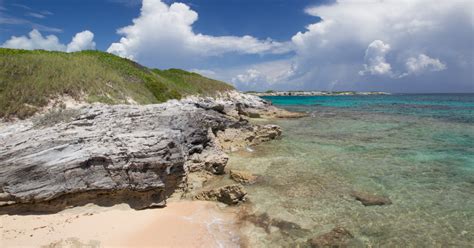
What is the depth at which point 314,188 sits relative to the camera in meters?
15.4

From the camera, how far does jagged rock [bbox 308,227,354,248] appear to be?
10.3m

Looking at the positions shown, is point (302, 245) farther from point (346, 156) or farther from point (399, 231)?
point (346, 156)

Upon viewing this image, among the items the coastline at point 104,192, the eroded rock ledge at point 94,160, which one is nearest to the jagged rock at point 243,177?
the coastline at point 104,192

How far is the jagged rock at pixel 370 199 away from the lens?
44.3 ft

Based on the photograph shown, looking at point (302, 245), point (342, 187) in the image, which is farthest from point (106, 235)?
point (342, 187)

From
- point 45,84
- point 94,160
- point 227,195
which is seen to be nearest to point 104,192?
point 94,160

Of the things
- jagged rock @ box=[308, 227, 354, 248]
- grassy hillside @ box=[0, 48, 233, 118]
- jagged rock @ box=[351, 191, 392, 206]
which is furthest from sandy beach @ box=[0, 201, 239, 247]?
grassy hillside @ box=[0, 48, 233, 118]

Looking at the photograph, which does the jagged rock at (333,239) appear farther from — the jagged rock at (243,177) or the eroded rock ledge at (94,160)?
the eroded rock ledge at (94,160)

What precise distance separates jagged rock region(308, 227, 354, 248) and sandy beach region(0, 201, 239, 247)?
2.65 metres

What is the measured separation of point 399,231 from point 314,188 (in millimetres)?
4676

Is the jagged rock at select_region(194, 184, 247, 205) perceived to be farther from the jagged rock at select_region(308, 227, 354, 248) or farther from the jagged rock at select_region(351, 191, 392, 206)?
the jagged rock at select_region(351, 191, 392, 206)

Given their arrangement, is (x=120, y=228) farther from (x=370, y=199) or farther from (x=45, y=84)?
(x=45, y=84)

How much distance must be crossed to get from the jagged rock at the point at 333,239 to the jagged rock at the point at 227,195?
12.7 feet

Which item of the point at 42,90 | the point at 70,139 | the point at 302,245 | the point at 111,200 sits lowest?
the point at 302,245
